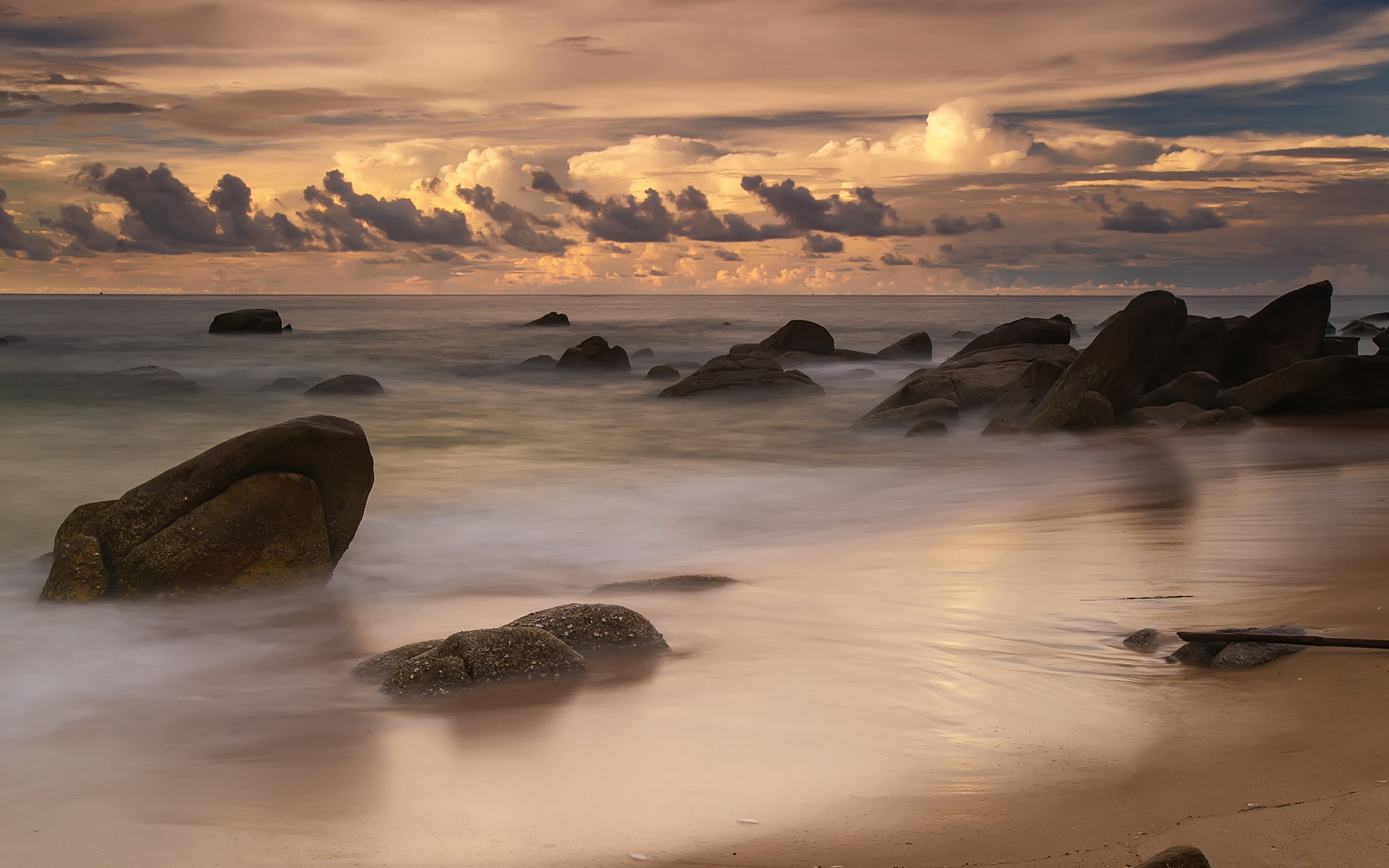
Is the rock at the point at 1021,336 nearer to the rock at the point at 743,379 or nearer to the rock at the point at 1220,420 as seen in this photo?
the rock at the point at 743,379

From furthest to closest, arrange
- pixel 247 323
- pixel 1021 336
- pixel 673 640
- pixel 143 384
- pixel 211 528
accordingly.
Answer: pixel 247 323, pixel 143 384, pixel 1021 336, pixel 211 528, pixel 673 640

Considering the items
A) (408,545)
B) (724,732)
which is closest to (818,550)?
(408,545)

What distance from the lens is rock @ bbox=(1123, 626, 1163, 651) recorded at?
16.9 feet

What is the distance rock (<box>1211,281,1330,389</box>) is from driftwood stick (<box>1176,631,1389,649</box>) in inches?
539

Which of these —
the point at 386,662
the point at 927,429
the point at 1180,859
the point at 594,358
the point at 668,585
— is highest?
the point at 1180,859

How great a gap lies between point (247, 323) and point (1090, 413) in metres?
39.1

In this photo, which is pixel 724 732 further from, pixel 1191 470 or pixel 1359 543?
pixel 1191 470

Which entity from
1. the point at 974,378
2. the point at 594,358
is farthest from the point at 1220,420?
the point at 594,358

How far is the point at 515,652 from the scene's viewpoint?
521 cm

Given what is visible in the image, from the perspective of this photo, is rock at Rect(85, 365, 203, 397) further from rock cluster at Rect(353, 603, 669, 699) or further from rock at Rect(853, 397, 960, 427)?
rock cluster at Rect(353, 603, 669, 699)

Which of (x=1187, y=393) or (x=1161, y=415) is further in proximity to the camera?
(x=1187, y=393)

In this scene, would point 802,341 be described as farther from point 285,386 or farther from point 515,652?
point 515,652

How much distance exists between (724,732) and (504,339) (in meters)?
44.0

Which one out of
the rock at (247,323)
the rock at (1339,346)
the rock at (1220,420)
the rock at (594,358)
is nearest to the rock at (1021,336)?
the rock at (1339,346)
